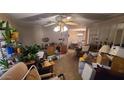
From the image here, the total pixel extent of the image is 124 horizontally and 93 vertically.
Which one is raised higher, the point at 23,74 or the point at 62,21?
the point at 62,21

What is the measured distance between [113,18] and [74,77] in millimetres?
719

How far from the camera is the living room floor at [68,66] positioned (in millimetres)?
1416

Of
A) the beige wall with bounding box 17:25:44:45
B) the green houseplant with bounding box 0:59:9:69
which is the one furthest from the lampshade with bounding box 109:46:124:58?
the green houseplant with bounding box 0:59:9:69

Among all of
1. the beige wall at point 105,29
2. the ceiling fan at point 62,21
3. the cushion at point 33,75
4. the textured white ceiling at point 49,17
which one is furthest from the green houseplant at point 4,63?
the beige wall at point 105,29

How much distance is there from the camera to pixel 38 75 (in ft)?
4.67

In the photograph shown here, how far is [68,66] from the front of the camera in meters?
1.46

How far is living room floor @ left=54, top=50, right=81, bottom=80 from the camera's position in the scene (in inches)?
55.7

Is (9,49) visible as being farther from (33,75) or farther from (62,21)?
(62,21)

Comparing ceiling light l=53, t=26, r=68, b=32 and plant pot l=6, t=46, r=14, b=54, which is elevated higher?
ceiling light l=53, t=26, r=68, b=32

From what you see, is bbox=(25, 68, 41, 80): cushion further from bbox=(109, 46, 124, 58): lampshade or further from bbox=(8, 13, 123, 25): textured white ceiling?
bbox=(109, 46, 124, 58): lampshade

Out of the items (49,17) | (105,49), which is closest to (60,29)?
(49,17)

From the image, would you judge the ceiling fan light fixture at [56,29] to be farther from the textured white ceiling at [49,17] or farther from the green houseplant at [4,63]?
the green houseplant at [4,63]
